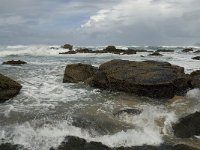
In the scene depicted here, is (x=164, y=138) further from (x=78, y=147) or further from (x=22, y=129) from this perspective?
(x=22, y=129)

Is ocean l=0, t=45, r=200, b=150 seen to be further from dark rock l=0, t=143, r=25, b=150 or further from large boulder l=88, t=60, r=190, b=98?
large boulder l=88, t=60, r=190, b=98

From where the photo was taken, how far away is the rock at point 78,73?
13570 mm

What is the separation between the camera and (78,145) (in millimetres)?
7586

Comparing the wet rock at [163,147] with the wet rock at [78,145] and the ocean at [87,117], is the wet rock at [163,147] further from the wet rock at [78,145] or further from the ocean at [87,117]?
the wet rock at [78,145]

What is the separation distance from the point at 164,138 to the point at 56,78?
7142 millimetres

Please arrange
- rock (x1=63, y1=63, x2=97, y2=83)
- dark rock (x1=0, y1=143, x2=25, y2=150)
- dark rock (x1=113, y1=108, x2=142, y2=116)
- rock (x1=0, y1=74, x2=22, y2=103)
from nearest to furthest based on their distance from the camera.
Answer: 1. dark rock (x1=0, y1=143, x2=25, y2=150)
2. dark rock (x1=113, y1=108, x2=142, y2=116)
3. rock (x1=0, y1=74, x2=22, y2=103)
4. rock (x1=63, y1=63, x2=97, y2=83)

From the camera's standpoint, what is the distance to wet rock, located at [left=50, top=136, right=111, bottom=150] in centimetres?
750

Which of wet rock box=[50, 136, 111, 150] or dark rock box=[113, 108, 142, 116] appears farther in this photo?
dark rock box=[113, 108, 142, 116]

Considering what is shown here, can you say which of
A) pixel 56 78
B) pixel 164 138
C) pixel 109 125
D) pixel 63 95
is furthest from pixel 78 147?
pixel 56 78

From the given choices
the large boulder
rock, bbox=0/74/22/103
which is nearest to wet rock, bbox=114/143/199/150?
the large boulder

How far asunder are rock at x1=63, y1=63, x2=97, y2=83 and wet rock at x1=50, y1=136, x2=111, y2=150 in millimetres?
5836

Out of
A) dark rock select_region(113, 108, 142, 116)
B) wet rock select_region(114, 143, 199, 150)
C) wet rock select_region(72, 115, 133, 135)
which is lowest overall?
wet rock select_region(114, 143, 199, 150)

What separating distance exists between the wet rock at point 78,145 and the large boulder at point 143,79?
387 centimetres

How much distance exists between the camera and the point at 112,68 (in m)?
12.6
